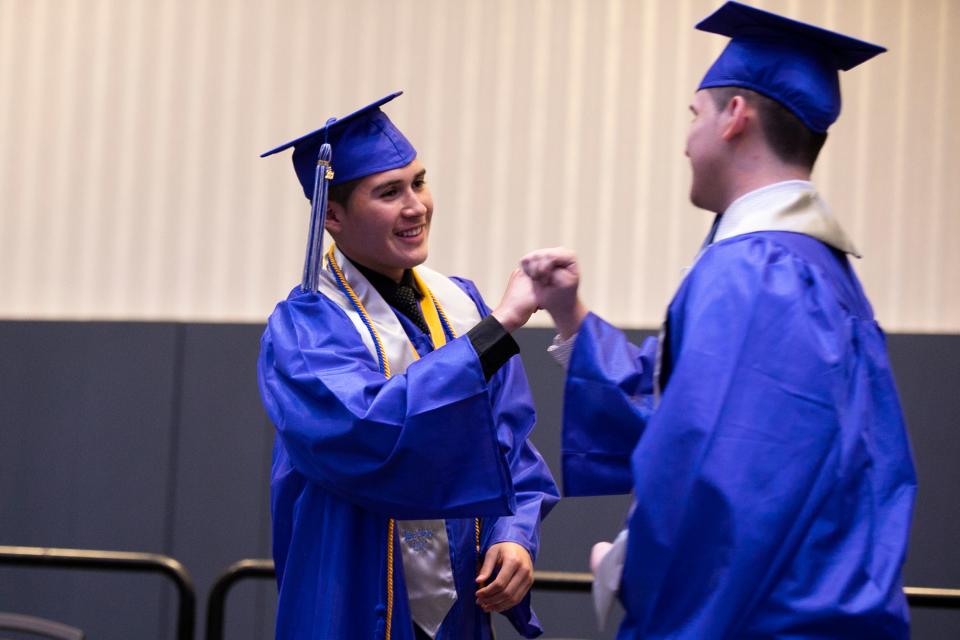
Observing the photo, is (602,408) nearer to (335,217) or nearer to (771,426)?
(771,426)

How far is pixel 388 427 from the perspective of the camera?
241 centimetres

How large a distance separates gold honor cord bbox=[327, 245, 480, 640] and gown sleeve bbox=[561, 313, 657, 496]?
43 centimetres

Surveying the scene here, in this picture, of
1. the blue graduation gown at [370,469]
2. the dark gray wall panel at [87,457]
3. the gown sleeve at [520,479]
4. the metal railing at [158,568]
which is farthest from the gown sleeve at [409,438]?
the dark gray wall panel at [87,457]

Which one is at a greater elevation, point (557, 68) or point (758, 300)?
point (557, 68)

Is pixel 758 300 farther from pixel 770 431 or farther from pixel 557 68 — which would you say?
pixel 557 68

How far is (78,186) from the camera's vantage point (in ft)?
16.1

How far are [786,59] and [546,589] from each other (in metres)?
1.92

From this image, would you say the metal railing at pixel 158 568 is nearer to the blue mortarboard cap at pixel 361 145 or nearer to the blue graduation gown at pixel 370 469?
the blue graduation gown at pixel 370 469

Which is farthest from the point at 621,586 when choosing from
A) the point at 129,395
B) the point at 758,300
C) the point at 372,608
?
the point at 129,395

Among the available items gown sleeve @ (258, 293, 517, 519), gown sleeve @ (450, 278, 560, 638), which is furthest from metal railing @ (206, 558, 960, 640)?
gown sleeve @ (258, 293, 517, 519)

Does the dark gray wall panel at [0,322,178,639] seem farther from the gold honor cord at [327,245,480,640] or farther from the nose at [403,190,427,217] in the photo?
the nose at [403,190,427,217]

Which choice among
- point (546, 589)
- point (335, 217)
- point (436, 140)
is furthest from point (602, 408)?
point (436, 140)

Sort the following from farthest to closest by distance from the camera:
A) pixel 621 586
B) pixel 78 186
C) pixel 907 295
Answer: pixel 78 186 → pixel 907 295 → pixel 621 586

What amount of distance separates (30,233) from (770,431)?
3.86 meters
